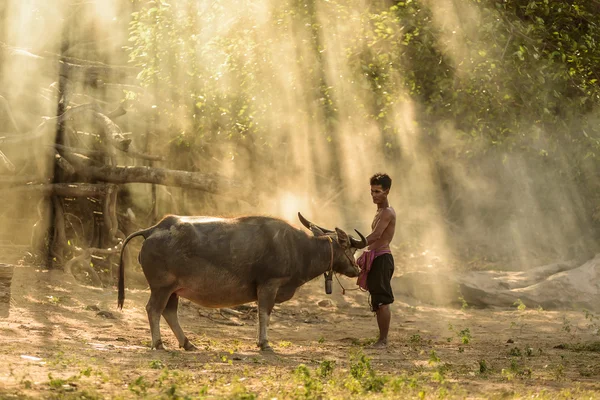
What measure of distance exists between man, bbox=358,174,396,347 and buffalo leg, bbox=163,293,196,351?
2.36 m

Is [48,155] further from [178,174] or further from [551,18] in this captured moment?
[551,18]

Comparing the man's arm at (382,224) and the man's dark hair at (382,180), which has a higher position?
the man's dark hair at (382,180)

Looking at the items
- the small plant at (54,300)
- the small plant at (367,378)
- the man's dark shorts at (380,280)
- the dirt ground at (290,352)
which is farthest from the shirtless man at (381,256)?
the small plant at (54,300)

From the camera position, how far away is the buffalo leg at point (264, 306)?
31.8 ft

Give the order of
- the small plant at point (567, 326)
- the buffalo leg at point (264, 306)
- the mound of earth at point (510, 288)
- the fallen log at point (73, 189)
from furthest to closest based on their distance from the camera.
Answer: the fallen log at point (73, 189) → the mound of earth at point (510, 288) → the small plant at point (567, 326) → the buffalo leg at point (264, 306)

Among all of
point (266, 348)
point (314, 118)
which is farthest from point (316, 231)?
point (314, 118)

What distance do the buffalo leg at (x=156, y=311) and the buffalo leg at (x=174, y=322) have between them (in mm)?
271

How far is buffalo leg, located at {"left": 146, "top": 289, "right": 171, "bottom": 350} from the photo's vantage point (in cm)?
929

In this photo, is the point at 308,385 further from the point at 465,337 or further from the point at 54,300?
the point at 54,300

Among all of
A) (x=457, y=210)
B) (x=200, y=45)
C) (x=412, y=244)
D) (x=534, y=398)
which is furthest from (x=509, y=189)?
(x=534, y=398)

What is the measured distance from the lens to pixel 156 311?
30.7ft

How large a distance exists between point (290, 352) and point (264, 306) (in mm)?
636

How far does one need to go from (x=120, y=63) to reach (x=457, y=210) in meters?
10.6

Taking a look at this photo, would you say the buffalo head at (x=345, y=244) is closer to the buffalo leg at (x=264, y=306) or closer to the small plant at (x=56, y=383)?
the buffalo leg at (x=264, y=306)
